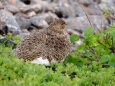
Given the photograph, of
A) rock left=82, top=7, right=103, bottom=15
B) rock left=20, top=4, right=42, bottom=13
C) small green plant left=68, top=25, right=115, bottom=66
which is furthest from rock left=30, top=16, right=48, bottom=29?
rock left=82, top=7, right=103, bottom=15

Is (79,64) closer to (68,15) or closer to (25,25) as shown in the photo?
(25,25)

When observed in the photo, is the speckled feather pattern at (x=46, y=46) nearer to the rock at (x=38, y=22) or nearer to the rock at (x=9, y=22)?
the rock at (x=9, y=22)

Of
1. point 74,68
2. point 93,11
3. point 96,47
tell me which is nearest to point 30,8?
point 93,11

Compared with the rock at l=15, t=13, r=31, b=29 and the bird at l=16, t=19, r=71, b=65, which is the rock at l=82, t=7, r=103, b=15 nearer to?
the rock at l=15, t=13, r=31, b=29

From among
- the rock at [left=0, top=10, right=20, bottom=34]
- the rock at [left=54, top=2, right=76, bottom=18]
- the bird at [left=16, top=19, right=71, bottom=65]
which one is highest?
the bird at [left=16, top=19, right=71, bottom=65]

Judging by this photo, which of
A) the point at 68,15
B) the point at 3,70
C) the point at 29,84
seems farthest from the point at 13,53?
the point at 68,15

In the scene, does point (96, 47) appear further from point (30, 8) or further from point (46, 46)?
point (30, 8)
